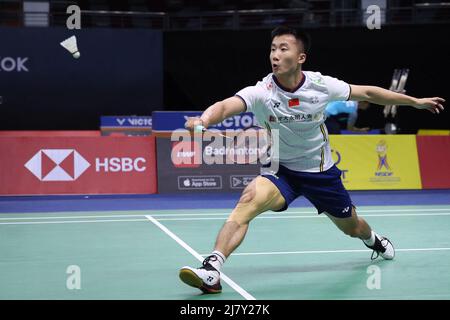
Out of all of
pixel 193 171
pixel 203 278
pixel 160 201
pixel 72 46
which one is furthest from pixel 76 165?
pixel 72 46

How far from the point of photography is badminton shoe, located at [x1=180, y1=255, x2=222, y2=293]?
4371 mm

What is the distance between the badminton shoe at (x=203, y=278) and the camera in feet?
14.3

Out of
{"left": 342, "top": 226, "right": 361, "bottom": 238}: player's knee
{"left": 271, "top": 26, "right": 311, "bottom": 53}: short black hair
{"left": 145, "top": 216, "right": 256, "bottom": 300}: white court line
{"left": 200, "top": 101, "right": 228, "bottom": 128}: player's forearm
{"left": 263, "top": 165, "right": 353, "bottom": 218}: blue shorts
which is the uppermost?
{"left": 271, "top": 26, "right": 311, "bottom": 53}: short black hair

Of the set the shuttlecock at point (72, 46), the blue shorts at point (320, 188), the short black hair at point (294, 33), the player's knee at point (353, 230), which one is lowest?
the player's knee at point (353, 230)

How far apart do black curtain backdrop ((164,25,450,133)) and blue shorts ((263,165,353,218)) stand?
43.9 ft

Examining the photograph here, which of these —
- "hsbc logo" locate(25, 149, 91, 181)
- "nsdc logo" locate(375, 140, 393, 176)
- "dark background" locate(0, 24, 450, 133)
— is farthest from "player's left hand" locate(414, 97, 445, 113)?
"dark background" locate(0, 24, 450, 133)

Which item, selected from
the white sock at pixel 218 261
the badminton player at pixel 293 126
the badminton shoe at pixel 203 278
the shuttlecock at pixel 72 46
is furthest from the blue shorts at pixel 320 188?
the shuttlecock at pixel 72 46

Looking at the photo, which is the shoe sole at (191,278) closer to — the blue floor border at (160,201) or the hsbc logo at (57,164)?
the blue floor border at (160,201)

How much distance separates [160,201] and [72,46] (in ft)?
28.0

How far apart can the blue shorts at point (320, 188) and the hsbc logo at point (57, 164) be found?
5.95 meters

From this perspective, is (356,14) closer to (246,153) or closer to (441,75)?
(441,75)

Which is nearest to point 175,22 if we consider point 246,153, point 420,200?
point 246,153

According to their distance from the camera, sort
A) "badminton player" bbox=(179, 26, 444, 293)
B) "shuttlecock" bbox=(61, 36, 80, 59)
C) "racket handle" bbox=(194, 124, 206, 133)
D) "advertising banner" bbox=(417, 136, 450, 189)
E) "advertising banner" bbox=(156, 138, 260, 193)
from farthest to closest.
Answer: "shuttlecock" bbox=(61, 36, 80, 59)
"advertising banner" bbox=(417, 136, 450, 189)
"advertising banner" bbox=(156, 138, 260, 193)
"badminton player" bbox=(179, 26, 444, 293)
"racket handle" bbox=(194, 124, 206, 133)

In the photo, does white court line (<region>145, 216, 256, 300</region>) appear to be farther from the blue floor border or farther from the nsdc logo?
the nsdc logo
